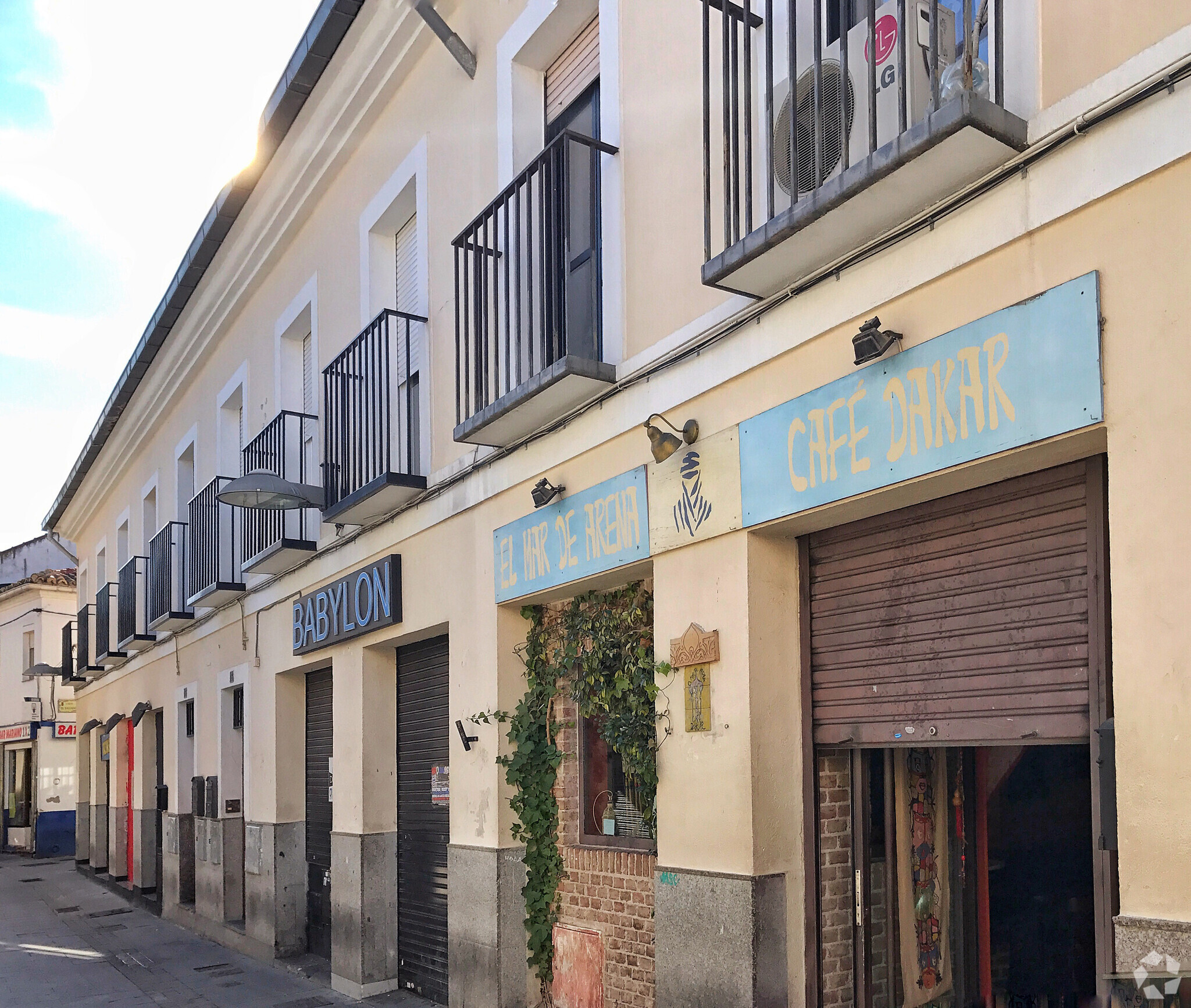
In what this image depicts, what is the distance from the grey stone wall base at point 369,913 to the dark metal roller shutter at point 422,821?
8cm

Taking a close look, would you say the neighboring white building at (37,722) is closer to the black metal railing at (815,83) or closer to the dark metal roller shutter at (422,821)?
the dark metal roller shutter at (422,821)

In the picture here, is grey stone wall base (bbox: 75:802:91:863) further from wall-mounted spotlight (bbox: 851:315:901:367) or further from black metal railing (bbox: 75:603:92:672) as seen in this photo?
wall-mounted spotlight (bbox: 851:315:901:367)

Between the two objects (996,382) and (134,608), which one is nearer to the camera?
(996,382)

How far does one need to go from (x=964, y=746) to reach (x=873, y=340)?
5.09 ft

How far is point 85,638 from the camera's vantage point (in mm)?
22797

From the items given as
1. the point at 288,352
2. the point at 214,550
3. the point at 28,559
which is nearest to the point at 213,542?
the point at 214,550

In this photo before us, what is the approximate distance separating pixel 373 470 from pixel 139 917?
34.1 feet

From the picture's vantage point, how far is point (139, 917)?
16125 mm

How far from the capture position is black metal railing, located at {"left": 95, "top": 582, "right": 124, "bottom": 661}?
20.0 m

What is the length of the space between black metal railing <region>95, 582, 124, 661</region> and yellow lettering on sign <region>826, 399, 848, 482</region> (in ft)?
57.3

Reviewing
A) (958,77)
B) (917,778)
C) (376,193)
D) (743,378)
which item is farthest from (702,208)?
(376,193)

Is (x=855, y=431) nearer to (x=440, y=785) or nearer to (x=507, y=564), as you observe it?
(x=507, y=564)

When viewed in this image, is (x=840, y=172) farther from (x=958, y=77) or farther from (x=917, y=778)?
(x=917, y=778)

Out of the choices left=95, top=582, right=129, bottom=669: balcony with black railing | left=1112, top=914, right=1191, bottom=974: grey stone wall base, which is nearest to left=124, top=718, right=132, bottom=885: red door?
left=95, top=582, right=129, bottom=669: balcony with black railing
